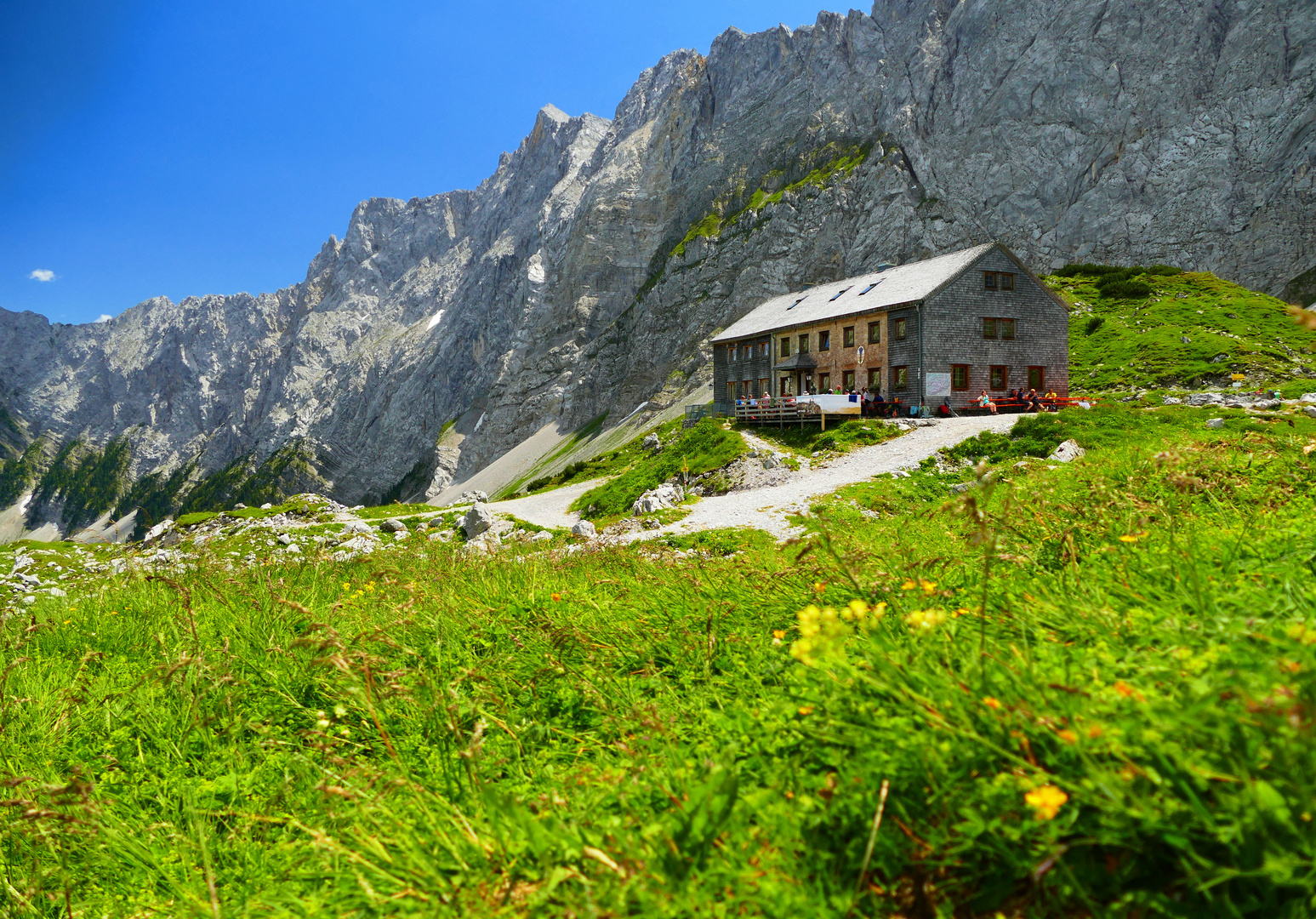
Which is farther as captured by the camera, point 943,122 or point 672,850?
point 943,122

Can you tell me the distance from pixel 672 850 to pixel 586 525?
756 inches

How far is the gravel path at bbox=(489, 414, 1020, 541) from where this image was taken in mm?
19219

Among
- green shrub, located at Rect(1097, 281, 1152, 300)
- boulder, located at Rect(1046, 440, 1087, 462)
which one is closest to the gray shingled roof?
boulder, located at Rect(1046, 440, 1087, 462)

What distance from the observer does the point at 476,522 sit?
25.4 metres

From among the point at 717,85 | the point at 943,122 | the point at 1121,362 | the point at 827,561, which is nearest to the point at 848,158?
the point at 943,122

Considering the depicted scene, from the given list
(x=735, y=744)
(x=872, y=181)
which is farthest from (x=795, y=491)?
(x=872, y=181)

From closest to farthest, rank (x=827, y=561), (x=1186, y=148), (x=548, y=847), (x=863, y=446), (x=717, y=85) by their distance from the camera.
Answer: (x=548, y=847) < (x=827, y=561) < (x=863, y=446) < (x=1186, y=148) < (x=717, y=85)

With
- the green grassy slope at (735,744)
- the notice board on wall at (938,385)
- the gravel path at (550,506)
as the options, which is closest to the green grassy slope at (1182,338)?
the notice board on wall at (938,385)

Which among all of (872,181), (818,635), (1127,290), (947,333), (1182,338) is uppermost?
(872,181)

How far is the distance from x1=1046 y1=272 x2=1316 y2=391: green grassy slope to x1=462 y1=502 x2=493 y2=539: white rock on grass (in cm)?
4027

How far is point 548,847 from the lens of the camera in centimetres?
255

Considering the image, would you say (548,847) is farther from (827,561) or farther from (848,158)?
(848,158)

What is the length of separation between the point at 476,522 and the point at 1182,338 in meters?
51.3

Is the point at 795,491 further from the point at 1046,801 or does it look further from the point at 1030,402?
the point at 1030,402
